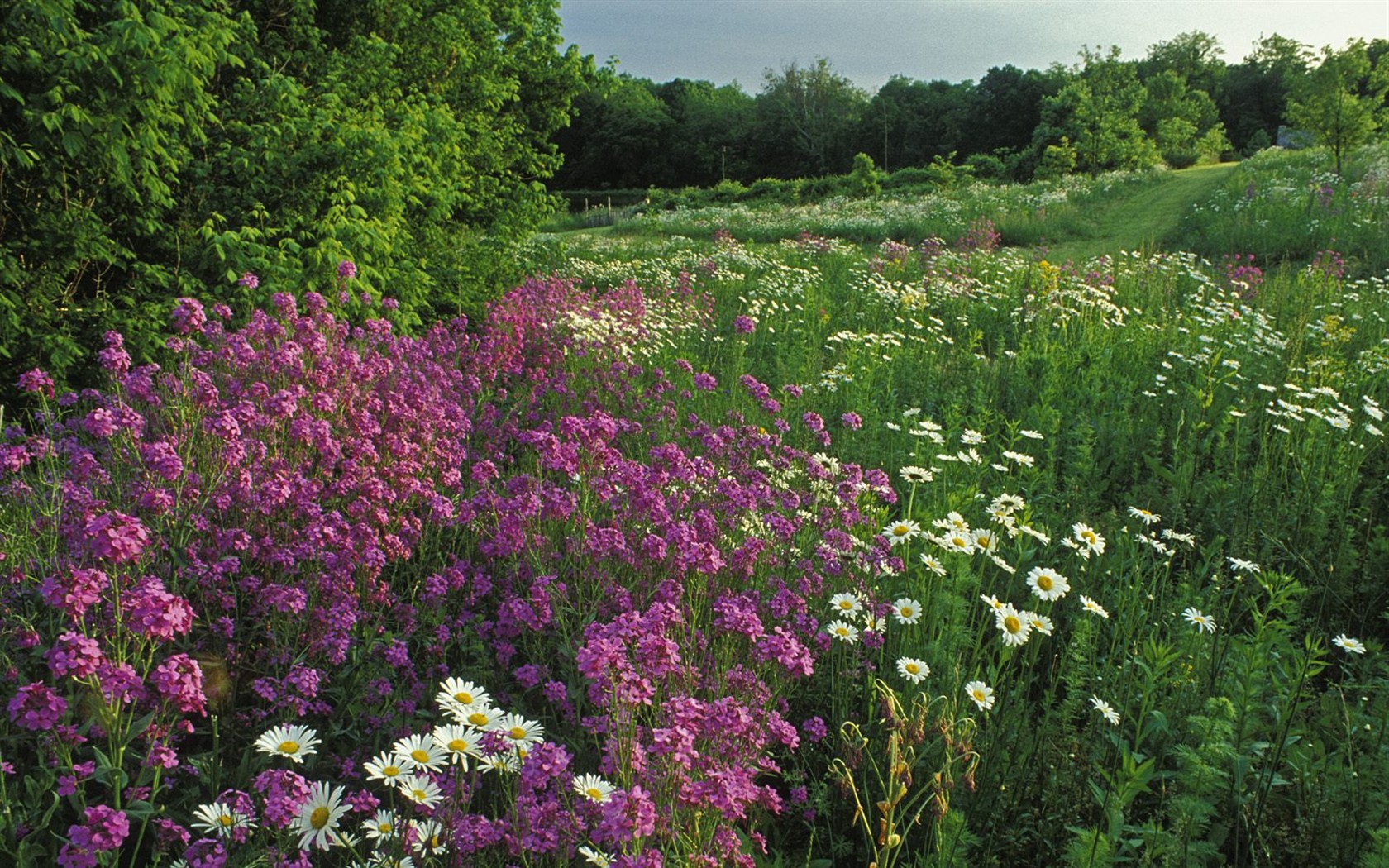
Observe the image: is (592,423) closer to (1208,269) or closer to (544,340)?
(544,340)

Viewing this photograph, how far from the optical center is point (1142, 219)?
20.2 m

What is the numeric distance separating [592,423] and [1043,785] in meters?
2.28

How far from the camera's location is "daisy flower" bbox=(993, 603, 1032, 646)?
114 inches

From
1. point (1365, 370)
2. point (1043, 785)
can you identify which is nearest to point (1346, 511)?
point (1365, 370)

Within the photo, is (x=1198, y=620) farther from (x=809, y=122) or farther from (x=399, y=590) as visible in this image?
(x=809, y=122)

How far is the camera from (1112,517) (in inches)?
190

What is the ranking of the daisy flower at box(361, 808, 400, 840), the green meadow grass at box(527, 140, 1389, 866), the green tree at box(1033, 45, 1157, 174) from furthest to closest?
the green tree at box(1033, 45, 1157, 174) → the green meadow grass at box(527, 140, 1389, 866) → the daisy flower at box(361, 808, 400, 840)

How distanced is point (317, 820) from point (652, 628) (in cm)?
85

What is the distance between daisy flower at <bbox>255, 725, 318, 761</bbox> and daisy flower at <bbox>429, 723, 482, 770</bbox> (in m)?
0.30

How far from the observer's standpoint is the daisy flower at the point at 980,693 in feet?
8.81

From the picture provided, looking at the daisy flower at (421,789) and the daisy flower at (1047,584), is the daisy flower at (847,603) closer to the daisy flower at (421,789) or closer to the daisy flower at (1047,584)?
the daisy flower at (1047,584)

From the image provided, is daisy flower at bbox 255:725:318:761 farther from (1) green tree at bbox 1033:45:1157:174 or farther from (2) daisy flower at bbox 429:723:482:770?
(1) green tree at bbox 1033:45:1157:174

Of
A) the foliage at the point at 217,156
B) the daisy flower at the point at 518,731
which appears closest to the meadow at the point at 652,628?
the daisy flower at the point at 518,731

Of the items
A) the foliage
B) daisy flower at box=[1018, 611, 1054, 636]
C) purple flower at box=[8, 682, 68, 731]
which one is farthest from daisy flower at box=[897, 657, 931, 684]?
the foliage
